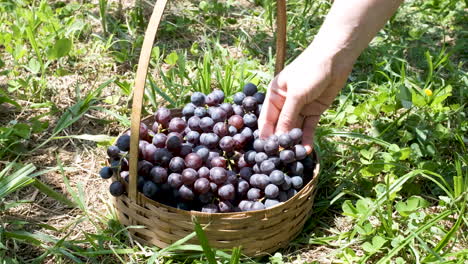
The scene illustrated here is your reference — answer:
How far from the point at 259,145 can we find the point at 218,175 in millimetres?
203

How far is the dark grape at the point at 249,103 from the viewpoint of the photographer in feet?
6.70

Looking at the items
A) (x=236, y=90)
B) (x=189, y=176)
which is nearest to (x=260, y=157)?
(x=189, y=176)

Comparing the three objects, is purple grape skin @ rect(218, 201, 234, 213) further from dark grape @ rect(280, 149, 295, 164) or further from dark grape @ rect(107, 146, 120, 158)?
dark grape @ rect(107, 146, 120, 158)

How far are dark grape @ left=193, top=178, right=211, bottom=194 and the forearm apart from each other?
543mm

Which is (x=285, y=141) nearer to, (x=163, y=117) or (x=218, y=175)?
(x=218, y=175)

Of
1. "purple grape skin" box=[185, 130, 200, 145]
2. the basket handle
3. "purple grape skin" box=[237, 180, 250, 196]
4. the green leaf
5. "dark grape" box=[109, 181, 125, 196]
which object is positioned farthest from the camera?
the green leaf

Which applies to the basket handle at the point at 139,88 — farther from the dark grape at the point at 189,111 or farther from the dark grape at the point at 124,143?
the dark grape at the point at 189,111

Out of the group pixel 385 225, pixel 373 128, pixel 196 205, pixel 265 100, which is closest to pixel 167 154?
pixel 196 205

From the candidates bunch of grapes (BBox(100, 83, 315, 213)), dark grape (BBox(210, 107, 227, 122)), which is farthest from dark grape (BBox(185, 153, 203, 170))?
dark grape (BBox(210, 107, 227, 122))

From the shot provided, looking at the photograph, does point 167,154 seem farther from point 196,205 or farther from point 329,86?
point 329,86

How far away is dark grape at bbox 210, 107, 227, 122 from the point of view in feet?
6.50

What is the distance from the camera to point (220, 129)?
1930 millimetres

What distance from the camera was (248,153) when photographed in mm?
1903

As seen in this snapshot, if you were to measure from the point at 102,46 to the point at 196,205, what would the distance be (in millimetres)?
1383
